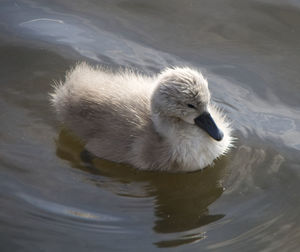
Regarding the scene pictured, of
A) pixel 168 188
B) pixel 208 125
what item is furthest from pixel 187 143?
pixel 168 188

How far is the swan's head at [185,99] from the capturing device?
3.89m

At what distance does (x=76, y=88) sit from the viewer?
4375mm

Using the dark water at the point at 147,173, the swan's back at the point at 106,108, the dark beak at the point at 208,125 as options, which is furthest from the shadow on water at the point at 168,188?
the dark beak at the point at 208,125

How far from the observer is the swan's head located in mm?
3887

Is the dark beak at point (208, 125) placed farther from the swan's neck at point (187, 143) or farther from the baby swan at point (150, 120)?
the swan's neck at point (187, 143)

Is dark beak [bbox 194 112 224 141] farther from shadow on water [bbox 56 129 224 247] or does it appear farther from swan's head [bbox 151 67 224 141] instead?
shadow on water [bbox 56 129 224 247]

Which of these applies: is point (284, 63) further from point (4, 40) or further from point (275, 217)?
point (4, 40)

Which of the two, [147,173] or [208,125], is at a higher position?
[208,125]

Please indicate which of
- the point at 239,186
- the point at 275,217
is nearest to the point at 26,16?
the point at 239,186

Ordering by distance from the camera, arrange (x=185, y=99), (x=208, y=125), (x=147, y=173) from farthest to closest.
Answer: (x=147, y=173) < (x=208, y=125) < (x=185, y=99)

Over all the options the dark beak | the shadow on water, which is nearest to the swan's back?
the shadow on water

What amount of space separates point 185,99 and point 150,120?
0.38 m

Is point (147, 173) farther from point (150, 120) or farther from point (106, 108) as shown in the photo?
point (106, 108)

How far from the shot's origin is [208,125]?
4.01 meters
